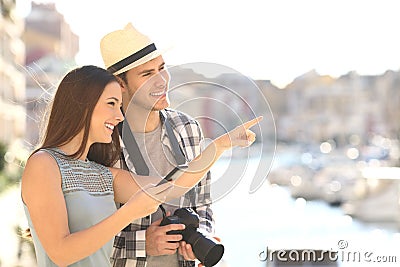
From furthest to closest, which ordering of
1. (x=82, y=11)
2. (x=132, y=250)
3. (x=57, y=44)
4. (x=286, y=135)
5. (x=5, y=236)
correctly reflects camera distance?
(x=286, y=135), (x=57, y=44), (x=82, y=11), (x=5, y=236), (x=132, y=250)

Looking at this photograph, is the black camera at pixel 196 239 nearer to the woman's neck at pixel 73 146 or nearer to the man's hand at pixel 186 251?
the man's hand at pixel 186 251

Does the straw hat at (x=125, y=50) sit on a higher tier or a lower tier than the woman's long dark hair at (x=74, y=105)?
higher

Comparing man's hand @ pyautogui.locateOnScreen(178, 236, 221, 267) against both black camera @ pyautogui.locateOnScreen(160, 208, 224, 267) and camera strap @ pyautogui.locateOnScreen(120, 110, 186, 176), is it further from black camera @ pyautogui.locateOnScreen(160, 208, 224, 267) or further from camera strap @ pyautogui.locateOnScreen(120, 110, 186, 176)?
camera strap @ pyautogui.locateOnScreen(120, 110, 186, 176)

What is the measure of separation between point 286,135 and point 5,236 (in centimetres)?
2741

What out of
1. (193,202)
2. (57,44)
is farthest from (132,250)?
(57,44)

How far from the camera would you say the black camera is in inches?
51.8

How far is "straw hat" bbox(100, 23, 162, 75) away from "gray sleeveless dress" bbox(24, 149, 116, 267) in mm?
298

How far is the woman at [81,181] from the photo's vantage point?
1.05 metres

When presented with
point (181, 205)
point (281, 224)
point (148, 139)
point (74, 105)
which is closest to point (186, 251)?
point (181, 205)

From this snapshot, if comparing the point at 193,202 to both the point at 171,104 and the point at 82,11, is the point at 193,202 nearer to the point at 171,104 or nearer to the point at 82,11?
the point at 171,104

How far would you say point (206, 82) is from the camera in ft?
4.26

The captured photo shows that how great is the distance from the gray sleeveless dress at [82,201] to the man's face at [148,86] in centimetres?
26

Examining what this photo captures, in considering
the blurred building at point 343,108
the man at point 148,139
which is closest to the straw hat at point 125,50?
the man at point 148,139

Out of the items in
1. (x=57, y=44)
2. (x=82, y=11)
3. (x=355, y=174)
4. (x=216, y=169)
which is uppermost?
(x=57, y=44)
